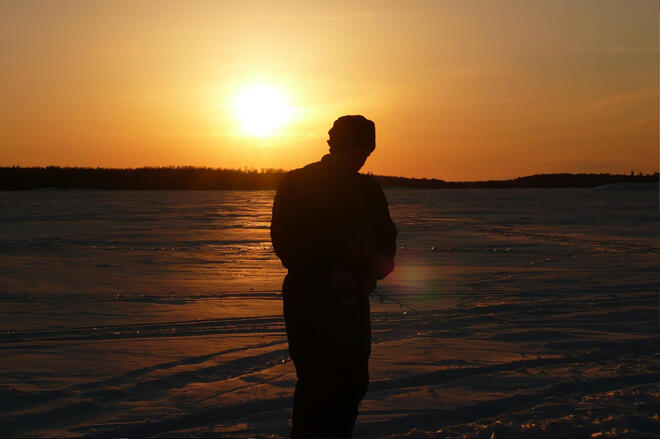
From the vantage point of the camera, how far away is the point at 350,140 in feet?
11.4

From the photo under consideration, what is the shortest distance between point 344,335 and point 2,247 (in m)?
15.4

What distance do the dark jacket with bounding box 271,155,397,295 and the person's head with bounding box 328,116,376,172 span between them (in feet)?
0.24

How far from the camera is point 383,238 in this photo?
136 inches

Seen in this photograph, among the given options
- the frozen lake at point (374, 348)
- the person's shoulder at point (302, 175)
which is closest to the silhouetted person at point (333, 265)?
the person's shoulder at point (302, 175)

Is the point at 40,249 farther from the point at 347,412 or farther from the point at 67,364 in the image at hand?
the point at 347,412

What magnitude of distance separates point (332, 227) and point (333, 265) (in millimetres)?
161

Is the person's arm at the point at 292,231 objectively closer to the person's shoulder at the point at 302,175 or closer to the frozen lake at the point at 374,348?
the person's shoulder at the point at 302,175

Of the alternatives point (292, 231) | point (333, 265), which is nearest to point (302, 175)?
point (292, 231)

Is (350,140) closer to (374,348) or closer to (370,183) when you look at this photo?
(370,183)

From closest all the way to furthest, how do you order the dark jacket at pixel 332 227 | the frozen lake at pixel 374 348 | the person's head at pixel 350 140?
the dark jacket at pixel 332 227 < the person's head at pixel 350 140 < the frozen lake at pixel 374 348

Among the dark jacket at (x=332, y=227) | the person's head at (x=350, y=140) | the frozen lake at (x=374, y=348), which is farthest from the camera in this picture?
the frozen lake at (x=374, y=348)

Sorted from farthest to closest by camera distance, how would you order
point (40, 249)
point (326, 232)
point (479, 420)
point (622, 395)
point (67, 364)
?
point (40, 249), point (67, 364), point (622, 395), point (479, 420), point (326, 232)

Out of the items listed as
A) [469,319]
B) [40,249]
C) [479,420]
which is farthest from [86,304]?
[40,249]

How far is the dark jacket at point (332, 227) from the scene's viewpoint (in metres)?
3.38
